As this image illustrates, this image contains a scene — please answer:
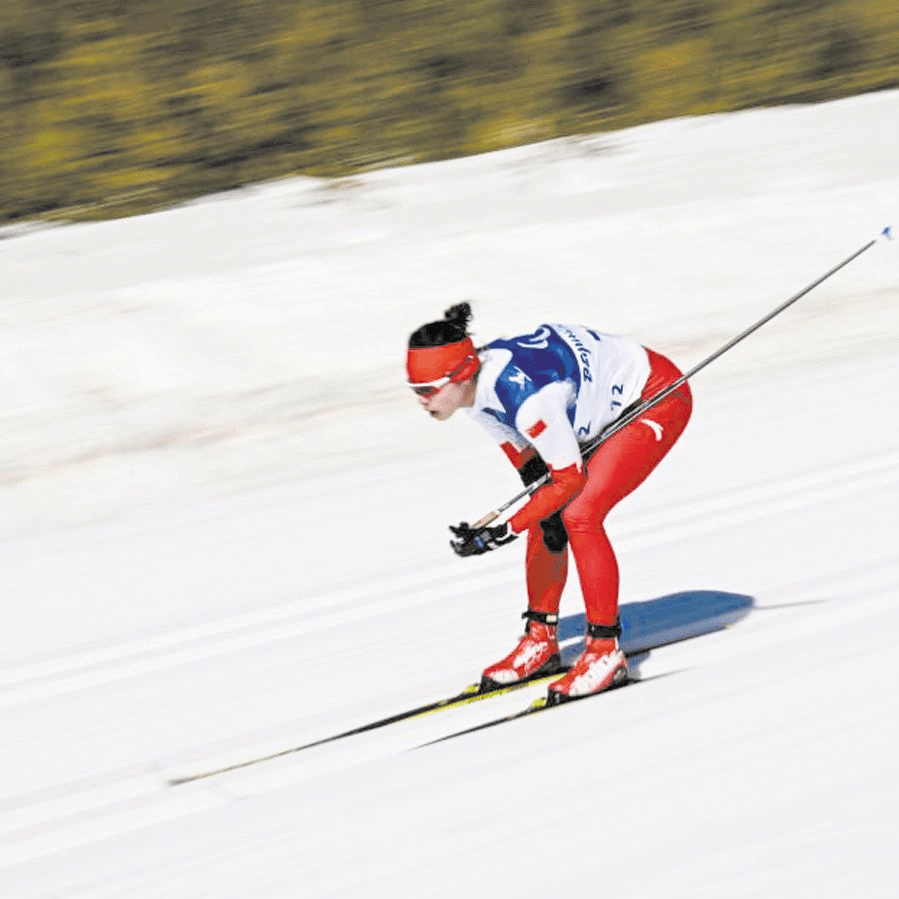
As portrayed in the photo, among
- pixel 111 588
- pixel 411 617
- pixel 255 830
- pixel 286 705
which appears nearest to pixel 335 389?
pixel 111 588

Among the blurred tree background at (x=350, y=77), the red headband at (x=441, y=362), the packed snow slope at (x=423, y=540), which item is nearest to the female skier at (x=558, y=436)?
the red headband at (x=441, y=362)

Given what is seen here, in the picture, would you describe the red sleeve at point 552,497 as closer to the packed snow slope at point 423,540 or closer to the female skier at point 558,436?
the female skier at point 558,436

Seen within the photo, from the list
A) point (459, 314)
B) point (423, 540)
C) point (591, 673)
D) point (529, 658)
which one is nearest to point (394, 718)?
point (529, 658)

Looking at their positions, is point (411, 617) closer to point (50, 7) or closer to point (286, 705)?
point (286, 705)

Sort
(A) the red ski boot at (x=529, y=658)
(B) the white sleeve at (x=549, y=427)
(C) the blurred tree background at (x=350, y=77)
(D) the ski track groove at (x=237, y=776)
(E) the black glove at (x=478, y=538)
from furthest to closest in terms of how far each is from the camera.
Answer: (C) the blurred tree background at (x=350, y=77)
(A) the red ski boot at (x=529, y=658)
(E) the black glove at (x=478, y=538)
(B) the white sleeve at (x=549, y=427)
(D) the ski track groove at (x=237, y=776)

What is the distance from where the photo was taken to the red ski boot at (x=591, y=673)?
18.7 ft

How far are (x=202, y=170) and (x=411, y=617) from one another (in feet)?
25.0

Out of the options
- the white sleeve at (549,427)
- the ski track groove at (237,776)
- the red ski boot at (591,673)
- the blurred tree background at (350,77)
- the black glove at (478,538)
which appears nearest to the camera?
the ski track groove at (237,776)

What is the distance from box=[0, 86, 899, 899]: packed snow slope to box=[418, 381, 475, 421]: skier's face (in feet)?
3.63

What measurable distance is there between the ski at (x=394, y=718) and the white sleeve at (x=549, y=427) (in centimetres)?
101

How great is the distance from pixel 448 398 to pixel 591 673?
113cm

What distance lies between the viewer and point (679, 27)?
15.8 meters

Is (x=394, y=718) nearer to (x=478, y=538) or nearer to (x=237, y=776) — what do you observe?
(x=237, y=776)

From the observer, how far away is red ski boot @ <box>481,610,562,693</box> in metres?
5.96
